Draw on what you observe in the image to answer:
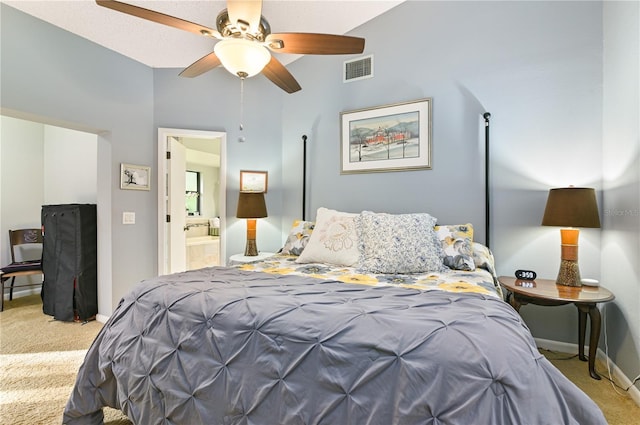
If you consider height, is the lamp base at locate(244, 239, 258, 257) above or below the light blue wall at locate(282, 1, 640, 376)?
below

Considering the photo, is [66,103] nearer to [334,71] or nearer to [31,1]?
[31,1]

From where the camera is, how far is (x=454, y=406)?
33.5 inches

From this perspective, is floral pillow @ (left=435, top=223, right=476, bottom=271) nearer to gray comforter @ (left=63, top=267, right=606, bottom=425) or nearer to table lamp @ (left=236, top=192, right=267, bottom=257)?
gray comforter @ (left=63, top=267, right=606, bottom=425)

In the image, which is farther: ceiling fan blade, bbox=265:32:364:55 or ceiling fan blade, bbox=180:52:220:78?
ceiling fan blade, bbox=180:52:220:78

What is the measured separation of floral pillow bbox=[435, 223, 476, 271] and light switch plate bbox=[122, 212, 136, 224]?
3063 millimetres

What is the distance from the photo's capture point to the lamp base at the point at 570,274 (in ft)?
7.04

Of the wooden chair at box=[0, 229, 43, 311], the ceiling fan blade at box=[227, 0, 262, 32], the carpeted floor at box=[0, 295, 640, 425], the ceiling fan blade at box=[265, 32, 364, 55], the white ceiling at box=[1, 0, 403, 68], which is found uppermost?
the white ceiling at box=[1, 0, 403, 68]

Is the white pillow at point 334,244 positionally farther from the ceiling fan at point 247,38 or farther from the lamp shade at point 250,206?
the ceiling fan at point 247,38

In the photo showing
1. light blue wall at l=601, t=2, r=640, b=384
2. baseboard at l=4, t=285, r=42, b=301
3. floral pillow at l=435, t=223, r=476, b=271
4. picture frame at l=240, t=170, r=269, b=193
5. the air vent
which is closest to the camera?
light blue wall at l=601, t=2, r=640, b=384

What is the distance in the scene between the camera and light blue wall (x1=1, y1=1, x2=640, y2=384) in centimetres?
241

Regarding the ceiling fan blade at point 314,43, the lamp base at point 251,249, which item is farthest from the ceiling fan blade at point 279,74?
the lamp base at point 251,249

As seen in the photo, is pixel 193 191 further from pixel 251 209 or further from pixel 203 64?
pixel 203 64

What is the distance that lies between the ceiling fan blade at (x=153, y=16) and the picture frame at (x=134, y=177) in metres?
1.93

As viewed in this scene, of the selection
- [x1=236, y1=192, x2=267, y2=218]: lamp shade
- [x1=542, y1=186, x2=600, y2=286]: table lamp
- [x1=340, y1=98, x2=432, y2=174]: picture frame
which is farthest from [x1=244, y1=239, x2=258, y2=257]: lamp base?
[x1=542, y1=186, x2=600, y2=286]: table lamp
